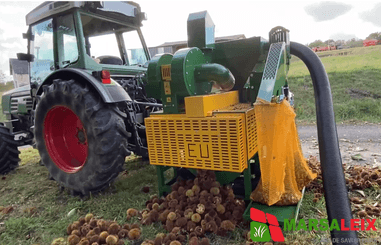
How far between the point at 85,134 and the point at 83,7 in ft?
5.19

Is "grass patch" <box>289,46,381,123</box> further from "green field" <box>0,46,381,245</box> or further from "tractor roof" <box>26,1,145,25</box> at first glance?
"tractor roof" <box>26,1,145,25</box>

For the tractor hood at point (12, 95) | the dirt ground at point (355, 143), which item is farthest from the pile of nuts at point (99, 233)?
the tractor hood at point (12, 95)

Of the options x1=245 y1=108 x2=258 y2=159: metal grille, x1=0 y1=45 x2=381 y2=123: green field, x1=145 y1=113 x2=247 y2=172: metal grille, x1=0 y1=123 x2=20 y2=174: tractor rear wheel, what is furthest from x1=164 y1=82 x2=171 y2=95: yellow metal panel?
x1=0 y1=45 x2=381 y2=123: green field

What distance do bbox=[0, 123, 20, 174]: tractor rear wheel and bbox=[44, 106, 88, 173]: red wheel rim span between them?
1.45 m

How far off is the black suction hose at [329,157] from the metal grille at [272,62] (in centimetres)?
34

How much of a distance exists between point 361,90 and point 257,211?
8.01 meters

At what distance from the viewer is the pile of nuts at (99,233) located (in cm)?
210

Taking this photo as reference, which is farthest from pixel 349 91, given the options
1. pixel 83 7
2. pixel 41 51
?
pixel 41 51

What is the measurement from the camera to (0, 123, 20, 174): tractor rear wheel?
14.4 feet

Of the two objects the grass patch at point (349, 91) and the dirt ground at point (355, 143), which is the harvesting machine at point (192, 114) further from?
the grass patch at point (349, 91)

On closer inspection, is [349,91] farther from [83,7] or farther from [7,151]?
[7,151]

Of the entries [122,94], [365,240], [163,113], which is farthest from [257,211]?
[122,94]

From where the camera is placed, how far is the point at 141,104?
3551 millimetres

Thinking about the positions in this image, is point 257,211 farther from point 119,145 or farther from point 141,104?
point 141,104
